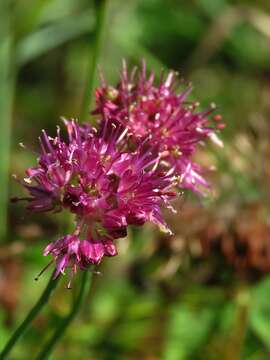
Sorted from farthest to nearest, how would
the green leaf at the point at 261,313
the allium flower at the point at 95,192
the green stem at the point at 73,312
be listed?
the green leaf at the point at 261,313
the green stem at the point at 73,312
the allium flower at the point at 95,192

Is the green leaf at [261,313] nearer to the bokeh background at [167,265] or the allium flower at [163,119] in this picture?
the bokeh background at [167,265]

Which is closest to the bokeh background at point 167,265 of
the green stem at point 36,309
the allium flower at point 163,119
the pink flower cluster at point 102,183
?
the allium flower at point 163,119

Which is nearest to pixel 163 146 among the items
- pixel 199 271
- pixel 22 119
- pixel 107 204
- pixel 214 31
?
pixel 107 204

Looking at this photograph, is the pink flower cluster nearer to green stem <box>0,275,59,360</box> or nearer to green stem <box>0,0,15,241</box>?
green stem <box>0,275,59,360</box>

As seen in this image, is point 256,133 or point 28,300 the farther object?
point 256,133

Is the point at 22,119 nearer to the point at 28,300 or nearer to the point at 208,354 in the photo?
the point at 28,300

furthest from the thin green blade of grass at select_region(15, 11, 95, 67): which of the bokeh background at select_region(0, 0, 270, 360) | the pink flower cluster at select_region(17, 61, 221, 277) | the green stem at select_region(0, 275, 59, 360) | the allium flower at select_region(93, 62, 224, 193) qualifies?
the green stem at select_region(0, 275, 59, 360)
